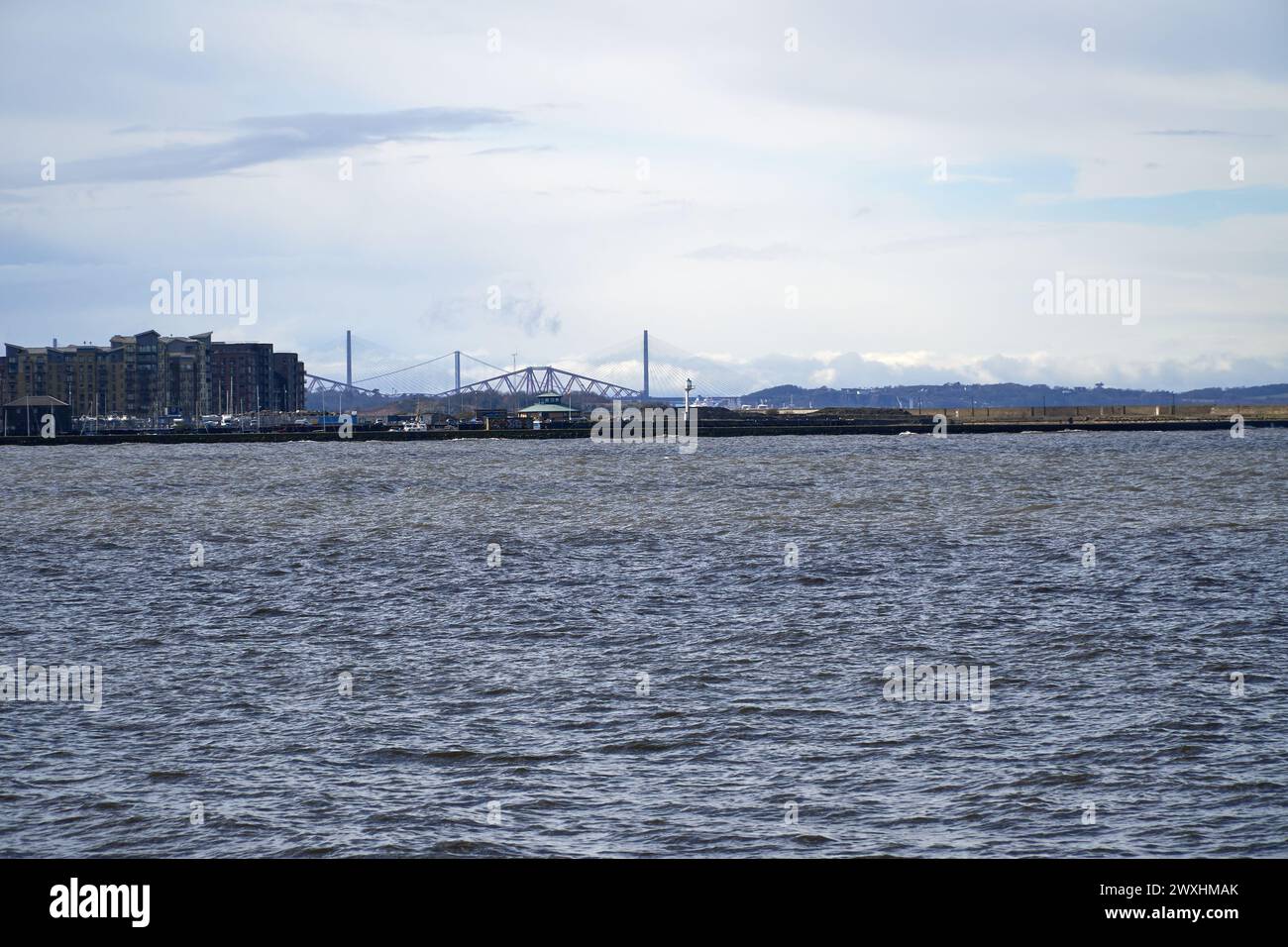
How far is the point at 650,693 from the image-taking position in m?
20.1

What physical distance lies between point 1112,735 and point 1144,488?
64.5m

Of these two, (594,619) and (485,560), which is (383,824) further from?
(485,560)

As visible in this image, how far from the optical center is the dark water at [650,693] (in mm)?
13906

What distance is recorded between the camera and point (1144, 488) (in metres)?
77.8

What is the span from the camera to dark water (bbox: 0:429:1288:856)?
13906 millimetres

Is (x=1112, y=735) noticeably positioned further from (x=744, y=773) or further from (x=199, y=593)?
(x=199, y=593)

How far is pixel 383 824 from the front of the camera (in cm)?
1388

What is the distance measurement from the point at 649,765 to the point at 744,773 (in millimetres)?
1164
